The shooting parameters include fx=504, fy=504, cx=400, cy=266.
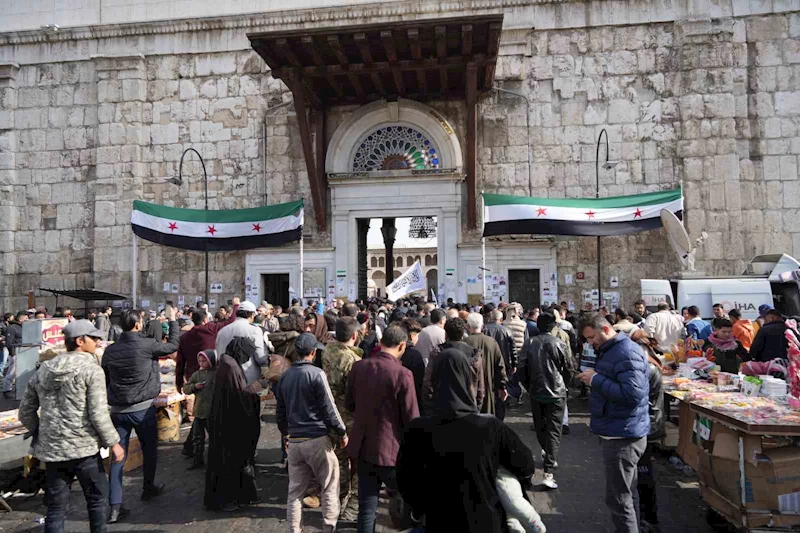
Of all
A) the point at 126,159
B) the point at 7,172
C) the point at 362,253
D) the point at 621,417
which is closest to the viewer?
the point at 621,417

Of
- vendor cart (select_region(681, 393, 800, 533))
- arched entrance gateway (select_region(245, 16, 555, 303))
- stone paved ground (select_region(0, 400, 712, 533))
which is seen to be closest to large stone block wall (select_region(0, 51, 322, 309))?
arched entrance gateway (select_region(245, 16, 555, 303))

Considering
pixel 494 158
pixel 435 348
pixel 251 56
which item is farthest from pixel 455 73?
pixel 435 348

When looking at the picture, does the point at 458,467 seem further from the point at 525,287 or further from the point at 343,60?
the point at 525,287

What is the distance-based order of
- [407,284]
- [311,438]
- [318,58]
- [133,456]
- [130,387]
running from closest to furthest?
[311,438] → [130,387] → [133,456] → [407,284] → [318,58]

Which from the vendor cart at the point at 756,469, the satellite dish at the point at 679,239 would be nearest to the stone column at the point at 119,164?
the satellite dish at the point at 679,239

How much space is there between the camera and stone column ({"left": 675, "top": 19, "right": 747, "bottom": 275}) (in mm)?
13359

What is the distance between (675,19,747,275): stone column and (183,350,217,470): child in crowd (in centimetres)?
1284

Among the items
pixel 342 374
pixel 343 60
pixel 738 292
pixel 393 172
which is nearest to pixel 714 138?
pixel 738 292

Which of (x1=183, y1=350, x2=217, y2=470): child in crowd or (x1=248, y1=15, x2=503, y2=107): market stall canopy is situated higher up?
(x1=248, y1=15, x2=503, y2=107): market stall canopy

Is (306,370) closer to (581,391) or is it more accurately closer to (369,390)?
(369,390)

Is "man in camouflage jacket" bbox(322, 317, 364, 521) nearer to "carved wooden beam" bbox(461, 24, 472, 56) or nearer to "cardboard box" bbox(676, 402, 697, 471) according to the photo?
"cardboard box" bbox(676, 402, 697, 471)

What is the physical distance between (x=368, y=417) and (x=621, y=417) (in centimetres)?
183

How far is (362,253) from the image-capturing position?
50.0 ft

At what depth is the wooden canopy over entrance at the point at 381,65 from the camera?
1130 cm
